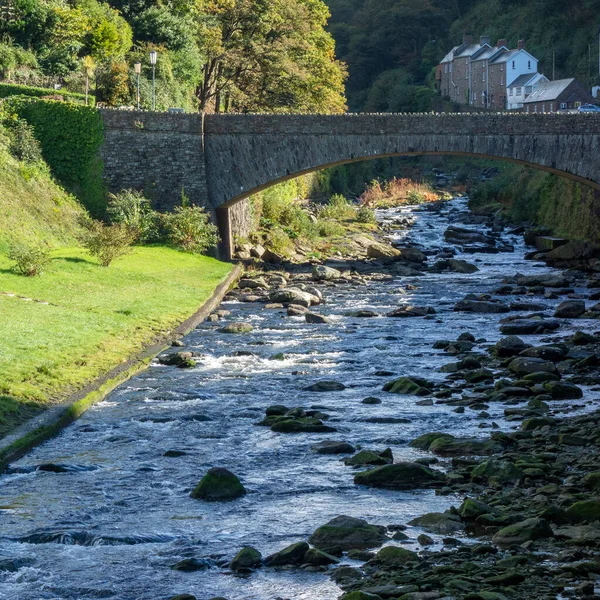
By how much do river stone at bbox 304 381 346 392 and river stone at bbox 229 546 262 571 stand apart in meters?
9.61

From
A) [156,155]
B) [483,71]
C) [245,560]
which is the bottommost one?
[245,560]

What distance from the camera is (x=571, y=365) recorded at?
2406 centimetres

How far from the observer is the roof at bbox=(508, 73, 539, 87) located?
102662mm

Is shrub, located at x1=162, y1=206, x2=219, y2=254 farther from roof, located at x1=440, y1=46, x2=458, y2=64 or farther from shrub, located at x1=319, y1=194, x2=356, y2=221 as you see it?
roof, located at x1=440, y1=46, x2=458, y2=64

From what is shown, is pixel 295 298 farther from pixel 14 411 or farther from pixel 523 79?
pixel 523 79

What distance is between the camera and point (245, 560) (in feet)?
41.1

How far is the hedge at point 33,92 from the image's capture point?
44562 millimetres

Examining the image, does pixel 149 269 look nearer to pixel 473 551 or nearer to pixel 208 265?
pixel 208 265

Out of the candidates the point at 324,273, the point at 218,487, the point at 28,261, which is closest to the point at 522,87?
the point at 324,273

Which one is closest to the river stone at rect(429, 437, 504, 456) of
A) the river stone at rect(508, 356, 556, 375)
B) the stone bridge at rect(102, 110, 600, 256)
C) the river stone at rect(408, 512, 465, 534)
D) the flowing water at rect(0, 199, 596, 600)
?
the flowing water at rect(0, 199, 596, 600)

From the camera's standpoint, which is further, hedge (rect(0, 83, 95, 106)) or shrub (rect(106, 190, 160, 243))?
hedge (rect(0, 83, 95, 106))

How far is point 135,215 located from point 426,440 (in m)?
27.0

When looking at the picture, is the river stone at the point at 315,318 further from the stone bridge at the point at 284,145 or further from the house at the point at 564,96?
the house at the point at 564,96

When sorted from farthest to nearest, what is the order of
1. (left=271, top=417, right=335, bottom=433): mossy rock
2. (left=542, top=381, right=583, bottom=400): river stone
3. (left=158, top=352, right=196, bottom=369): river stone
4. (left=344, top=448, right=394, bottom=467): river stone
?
(left=158, top=352, right=196, bottom=369): river stone
(left=542, top=381, right=583, bottom=400): river stone
(left=271, top=417, right=335, bottom=433): mossy rock
(left=344, top=448, right=394, bottom=467): river stone
